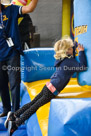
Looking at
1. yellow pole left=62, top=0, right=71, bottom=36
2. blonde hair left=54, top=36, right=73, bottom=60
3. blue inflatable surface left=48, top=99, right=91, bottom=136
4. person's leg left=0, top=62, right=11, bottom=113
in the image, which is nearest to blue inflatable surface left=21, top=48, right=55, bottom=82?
person's leg left=0, top=62, right=11, bottom=113

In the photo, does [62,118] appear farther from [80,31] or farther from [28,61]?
[28,61]

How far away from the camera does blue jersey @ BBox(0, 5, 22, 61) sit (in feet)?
4.50

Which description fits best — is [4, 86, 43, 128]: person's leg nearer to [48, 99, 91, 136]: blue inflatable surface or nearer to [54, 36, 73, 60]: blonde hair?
[54, 36, 73, 60]: blonde hair

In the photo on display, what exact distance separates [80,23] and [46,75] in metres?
0.85

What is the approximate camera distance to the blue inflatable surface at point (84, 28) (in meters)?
1.19

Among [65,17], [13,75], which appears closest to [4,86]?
[13,75]

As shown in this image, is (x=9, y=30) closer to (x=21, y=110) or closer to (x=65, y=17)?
(x=21, y=110)

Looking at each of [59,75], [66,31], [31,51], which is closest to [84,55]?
[59,75]

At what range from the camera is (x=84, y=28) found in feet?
4.00

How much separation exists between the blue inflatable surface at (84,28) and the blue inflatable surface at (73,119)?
2.07 feet

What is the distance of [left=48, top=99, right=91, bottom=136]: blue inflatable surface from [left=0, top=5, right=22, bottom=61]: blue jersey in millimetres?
870

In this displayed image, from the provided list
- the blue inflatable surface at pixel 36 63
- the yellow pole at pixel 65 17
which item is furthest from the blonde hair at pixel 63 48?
the yellow pole at pixel 65 17

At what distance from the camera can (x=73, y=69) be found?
1.23m

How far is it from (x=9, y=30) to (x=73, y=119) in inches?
40.2
